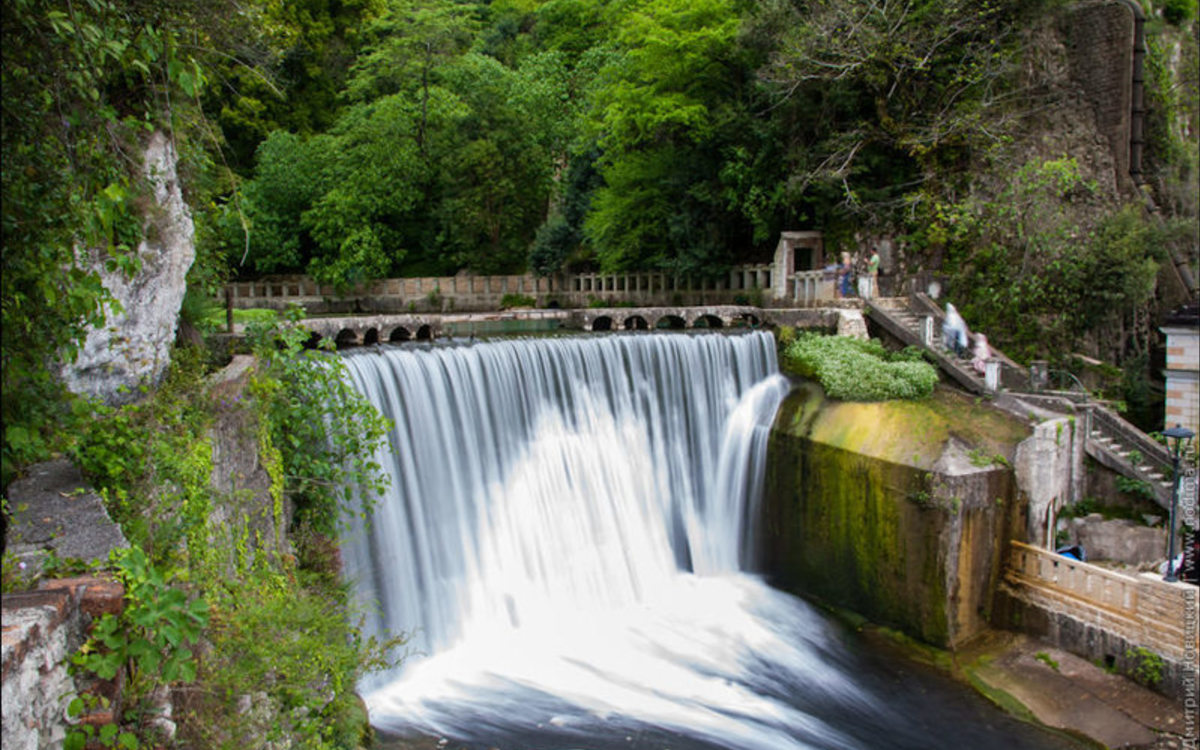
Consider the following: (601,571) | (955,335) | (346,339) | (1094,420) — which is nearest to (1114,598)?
(1094,420)

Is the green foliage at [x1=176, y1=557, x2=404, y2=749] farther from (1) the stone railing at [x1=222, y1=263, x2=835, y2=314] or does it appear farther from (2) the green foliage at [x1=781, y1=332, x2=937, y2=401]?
(1) the stone railing at [x1=222, y1=263, x2=835, y2=314]

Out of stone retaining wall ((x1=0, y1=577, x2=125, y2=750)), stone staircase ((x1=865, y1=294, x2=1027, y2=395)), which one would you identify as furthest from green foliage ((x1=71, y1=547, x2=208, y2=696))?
stone staircase ((x1=865, y1=294, x2=1027, y2=395))

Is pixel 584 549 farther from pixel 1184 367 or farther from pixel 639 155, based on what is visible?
pixel 639 155

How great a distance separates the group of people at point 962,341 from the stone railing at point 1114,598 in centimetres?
378

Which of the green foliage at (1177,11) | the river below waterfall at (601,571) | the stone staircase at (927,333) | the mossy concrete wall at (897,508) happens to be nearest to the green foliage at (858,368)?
the mossy concrete wall at (897,508)

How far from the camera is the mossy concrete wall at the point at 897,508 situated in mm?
13070

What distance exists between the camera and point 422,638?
11930 millimetres

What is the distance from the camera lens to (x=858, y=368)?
1553 cm

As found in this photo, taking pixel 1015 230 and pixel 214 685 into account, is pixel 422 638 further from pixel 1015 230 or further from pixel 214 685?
pixel 1015 230

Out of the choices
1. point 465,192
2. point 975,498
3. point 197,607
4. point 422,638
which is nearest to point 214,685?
point 197,607

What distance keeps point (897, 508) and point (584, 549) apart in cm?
515

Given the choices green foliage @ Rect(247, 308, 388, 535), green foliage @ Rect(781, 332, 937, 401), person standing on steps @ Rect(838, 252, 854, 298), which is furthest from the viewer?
person standing on steps @ Rect(838, 252, 854, 298)

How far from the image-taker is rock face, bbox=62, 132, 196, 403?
797cm

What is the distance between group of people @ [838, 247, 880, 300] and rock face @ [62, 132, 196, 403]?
1421 cm
